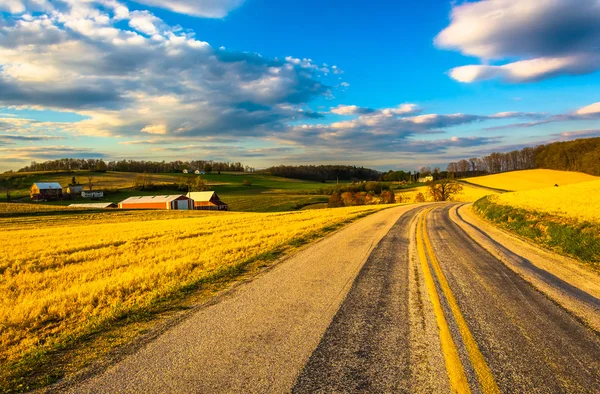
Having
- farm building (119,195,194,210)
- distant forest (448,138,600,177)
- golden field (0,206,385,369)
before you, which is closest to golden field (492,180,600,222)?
golden field (0,206,385,369)

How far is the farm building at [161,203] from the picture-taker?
250 ft

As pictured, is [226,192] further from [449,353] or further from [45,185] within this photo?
[449,353]

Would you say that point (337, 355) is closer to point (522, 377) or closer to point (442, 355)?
point (442, 355)

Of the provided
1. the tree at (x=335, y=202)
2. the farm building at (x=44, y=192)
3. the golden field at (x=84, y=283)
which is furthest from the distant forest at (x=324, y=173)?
the golden field at (x=84, y=283)

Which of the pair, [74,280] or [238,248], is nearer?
[74,280]

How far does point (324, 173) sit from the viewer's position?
602 feet

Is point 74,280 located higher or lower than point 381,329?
lower

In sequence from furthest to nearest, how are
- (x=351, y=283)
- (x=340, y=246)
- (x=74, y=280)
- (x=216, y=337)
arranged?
1. (x=340, y=246)
2. (x=74, y=280)
3. (x=351, y=283)
4. (x=216, y=337)

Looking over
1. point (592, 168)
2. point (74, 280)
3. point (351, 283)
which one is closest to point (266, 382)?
point (351, 283)

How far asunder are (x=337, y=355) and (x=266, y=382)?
3.28ft

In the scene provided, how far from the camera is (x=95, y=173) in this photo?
14350cm

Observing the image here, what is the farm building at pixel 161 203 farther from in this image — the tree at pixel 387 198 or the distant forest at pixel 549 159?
the distant forest at pixel 549 159

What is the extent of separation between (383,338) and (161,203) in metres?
79.2

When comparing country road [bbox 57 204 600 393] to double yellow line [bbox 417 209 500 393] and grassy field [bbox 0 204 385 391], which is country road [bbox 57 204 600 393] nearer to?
double yellow line [bbox 417 209 500 393]
